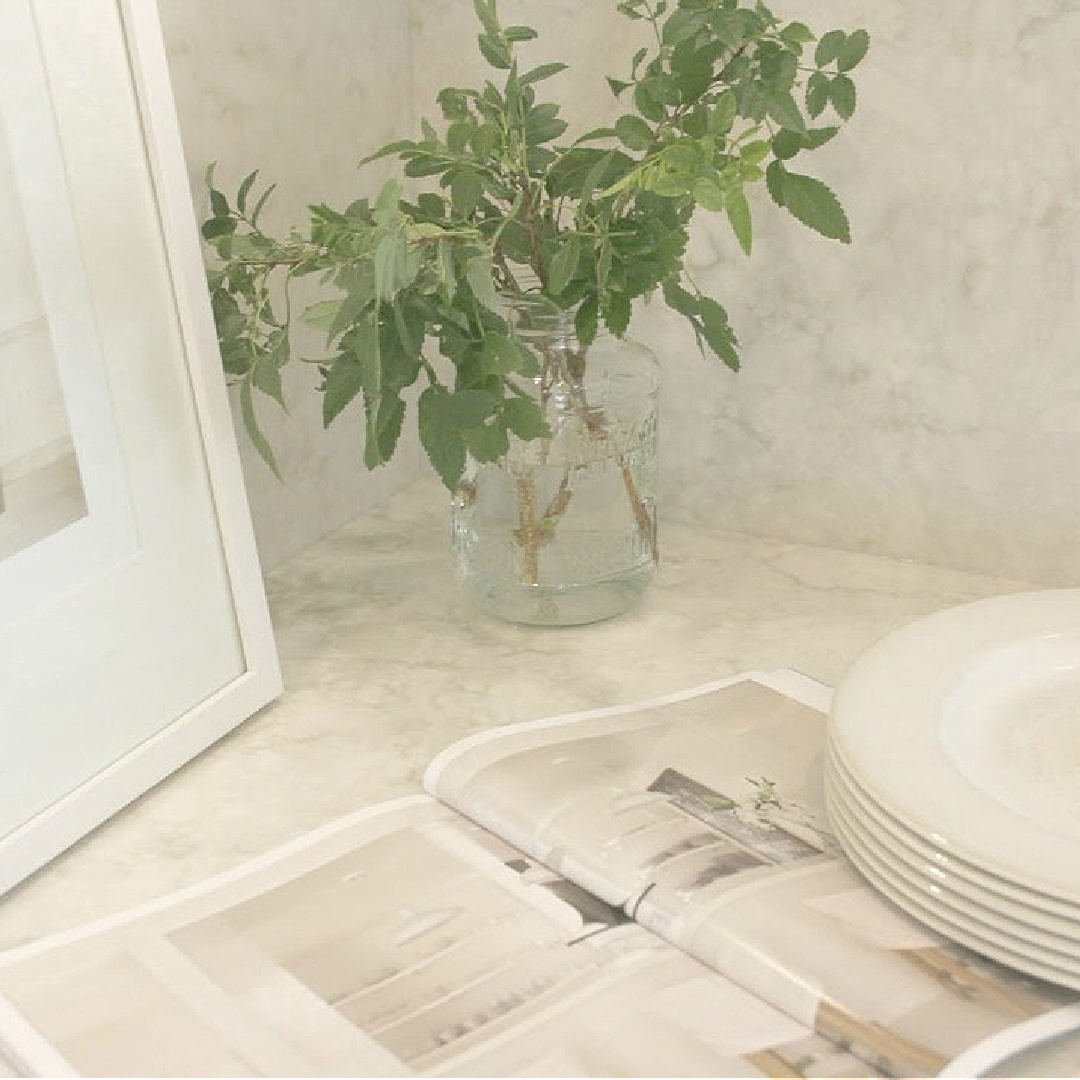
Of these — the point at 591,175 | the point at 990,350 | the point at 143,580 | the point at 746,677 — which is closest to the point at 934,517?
the point at 990,350

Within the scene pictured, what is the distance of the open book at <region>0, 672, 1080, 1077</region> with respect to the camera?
70cm

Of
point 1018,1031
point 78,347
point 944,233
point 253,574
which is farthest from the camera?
point 944,233

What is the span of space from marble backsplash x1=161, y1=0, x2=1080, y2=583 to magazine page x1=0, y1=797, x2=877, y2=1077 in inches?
17.7

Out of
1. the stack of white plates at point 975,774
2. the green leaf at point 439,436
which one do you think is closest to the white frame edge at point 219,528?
the green leaf at point 439,436

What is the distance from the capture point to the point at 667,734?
94 cm

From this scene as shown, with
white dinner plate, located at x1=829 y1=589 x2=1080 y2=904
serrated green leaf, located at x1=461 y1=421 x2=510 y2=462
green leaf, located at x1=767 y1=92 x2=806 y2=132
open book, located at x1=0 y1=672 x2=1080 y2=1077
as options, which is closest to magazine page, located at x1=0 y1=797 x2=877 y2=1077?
open book, located at x1=0 y1=672 x2=1080 y2=1077

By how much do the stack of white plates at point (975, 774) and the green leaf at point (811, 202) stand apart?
0.23 metres

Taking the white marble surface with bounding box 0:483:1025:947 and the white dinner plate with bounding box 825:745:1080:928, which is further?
the white marble surface with bounding box 0:483:1025:947

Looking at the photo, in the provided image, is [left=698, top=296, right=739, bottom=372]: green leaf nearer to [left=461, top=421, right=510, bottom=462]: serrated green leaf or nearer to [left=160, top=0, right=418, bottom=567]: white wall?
[left=461, top=421, right=510, bottom=462]: serrated green leaf

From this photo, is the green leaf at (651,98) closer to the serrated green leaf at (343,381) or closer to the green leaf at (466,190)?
the green leaf at (466,190)

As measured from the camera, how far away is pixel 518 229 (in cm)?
97

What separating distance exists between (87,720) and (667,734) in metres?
0.32

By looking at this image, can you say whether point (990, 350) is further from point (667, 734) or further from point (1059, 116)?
point (667, 734)

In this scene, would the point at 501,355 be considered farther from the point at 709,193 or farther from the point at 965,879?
the point at 965,879
